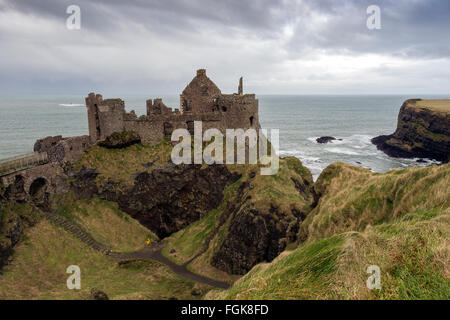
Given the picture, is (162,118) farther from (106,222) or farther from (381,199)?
(381,199)

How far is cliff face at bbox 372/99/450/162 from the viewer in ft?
283

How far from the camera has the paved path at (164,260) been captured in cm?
2970

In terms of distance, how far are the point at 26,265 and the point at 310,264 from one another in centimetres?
3140

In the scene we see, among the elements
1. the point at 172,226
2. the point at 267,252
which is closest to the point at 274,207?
the point at 267,252

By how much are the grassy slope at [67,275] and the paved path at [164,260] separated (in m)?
0.94

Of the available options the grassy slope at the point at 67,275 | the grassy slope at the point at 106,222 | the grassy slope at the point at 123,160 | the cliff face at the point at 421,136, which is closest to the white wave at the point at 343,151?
the cliff face at the point at 421,136

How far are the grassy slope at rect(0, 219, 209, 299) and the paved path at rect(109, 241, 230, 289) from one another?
37.1 inches

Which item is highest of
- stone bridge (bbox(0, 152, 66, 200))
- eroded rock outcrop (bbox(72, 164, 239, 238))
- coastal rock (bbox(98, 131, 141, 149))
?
coastal rock (bbox(98, 131, 141, 149))

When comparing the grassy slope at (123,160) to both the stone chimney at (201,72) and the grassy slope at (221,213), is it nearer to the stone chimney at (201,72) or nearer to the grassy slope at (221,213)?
the grassy slope at (221,213)


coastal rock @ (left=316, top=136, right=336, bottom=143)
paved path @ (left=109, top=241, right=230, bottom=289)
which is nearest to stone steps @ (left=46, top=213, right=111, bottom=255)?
paved path @ (left=109, top=241, right=230, bottom=289)

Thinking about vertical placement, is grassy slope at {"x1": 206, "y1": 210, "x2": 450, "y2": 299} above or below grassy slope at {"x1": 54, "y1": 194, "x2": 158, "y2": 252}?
above

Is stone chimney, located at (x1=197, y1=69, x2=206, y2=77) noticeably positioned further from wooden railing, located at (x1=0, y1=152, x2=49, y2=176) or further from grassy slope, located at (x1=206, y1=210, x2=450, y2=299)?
grassy slope, located at (x1=206, y1=210, x2=450, y2=299)

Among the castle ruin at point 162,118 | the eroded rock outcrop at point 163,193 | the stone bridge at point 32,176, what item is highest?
the castle ruin at point 162,118
